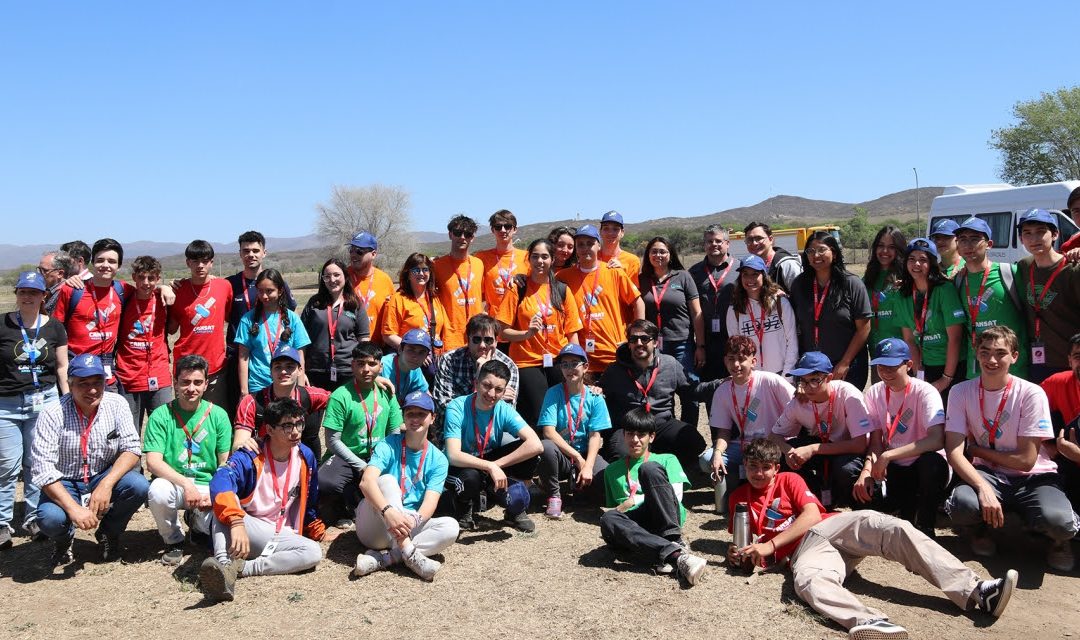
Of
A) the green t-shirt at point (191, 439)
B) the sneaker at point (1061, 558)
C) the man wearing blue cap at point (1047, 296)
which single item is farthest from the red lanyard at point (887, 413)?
the green t-shirt at point (191, 439)

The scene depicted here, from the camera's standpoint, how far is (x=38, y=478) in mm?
5559

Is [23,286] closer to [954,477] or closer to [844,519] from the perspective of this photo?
[844,519]

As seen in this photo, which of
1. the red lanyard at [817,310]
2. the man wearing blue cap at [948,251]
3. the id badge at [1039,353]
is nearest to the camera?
the id badge at [1039,353]

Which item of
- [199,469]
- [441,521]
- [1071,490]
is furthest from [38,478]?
[1071,490]

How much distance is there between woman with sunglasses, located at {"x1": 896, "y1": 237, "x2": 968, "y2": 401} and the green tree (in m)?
46.5

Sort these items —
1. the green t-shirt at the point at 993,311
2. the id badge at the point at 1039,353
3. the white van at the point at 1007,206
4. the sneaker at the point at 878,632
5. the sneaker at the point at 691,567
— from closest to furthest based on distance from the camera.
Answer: the sneaker at the point at 878,632 → the sneaker at the point at 691,567 → the id badge at the point at 1039,353 → the green t-shirt at the point at 993,311 → the white van at the point at 1007,206

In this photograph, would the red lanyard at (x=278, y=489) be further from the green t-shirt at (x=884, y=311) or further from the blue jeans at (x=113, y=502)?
the green t-shirt at (x=884, y=311)

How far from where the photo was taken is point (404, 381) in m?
6.88

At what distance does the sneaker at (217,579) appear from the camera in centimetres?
490

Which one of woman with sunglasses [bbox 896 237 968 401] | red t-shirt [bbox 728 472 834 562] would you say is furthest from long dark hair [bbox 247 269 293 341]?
woman with sunglasses [bbox 896 237 968 401]

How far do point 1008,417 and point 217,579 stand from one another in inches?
206

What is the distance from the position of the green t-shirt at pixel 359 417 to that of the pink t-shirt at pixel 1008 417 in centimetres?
408

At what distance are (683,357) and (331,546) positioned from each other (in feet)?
11.5

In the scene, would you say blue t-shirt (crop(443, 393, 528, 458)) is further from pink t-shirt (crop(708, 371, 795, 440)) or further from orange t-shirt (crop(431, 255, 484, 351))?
pink t-shirt (crop(708, 371, 795, 440))
